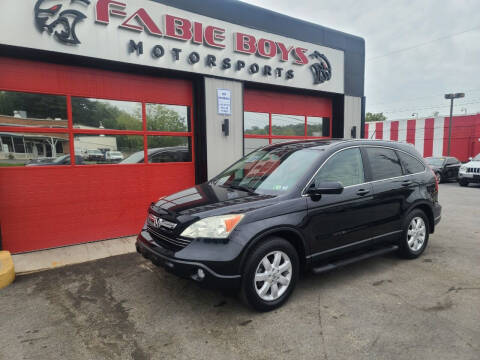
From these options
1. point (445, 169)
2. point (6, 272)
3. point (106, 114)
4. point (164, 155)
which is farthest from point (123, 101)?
point (445, 169)

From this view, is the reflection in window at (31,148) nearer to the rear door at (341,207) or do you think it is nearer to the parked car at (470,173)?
the rear door at (341,207)

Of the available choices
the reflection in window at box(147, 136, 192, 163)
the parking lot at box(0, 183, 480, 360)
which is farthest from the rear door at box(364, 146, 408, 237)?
the reflection in window at box(147, 136, 192, 163)

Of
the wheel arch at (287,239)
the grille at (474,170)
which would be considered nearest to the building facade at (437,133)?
the grille at (474,170)

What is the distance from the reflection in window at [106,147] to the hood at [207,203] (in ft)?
8.44

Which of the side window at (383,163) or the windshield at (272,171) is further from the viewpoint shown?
the side window at (383,163)

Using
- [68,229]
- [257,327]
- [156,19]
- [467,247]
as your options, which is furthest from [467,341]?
[156,19]

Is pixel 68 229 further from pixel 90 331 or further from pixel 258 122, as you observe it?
pixel 258 122

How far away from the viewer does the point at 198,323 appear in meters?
2.96

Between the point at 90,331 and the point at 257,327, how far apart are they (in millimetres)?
1569

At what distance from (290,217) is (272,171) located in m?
0.77

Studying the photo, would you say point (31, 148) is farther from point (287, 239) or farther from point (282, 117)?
point (282, 117)

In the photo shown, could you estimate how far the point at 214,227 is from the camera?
2951 mm

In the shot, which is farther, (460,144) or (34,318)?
(460,144)

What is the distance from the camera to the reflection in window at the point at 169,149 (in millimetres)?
6241
